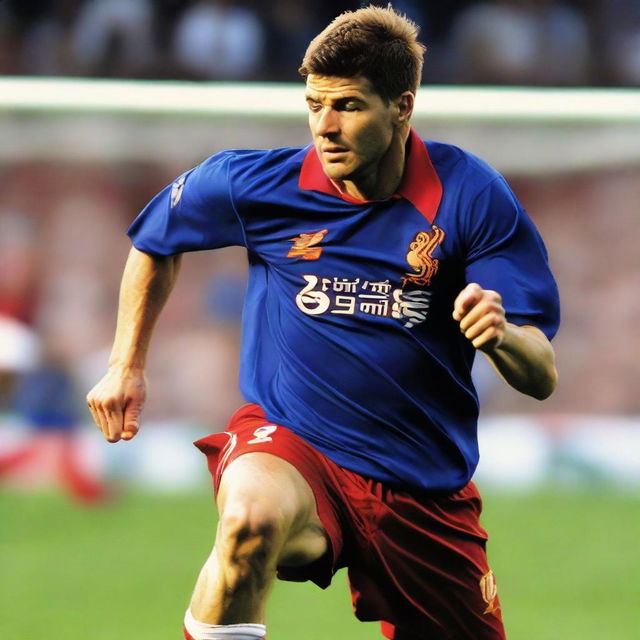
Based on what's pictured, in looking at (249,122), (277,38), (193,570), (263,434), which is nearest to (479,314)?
(263,434)

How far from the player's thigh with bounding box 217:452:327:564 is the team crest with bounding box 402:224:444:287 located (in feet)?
1.84

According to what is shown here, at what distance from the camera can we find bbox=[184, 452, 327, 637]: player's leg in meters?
2.91

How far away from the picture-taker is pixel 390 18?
11.1 ft

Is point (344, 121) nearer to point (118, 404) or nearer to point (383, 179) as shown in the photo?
point (383, 179)

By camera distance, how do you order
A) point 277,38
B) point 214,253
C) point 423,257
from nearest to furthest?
1. point 423,257
2. point 214,253
3. point 277,38

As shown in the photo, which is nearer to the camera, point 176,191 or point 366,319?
point 366,319

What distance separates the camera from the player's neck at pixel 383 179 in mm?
3408

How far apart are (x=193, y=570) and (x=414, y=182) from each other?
3981mm

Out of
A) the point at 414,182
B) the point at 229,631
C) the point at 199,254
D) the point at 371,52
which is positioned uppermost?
the point at 371,52

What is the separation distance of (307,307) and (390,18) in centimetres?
74

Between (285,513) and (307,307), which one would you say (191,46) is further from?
(285,513)

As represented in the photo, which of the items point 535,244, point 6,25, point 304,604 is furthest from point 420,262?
point 6,25

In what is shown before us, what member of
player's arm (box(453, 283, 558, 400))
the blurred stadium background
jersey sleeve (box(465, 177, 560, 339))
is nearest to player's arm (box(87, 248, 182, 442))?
jersey sleeve (box(465, 177, 560, 339))

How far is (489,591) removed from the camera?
142 inches
